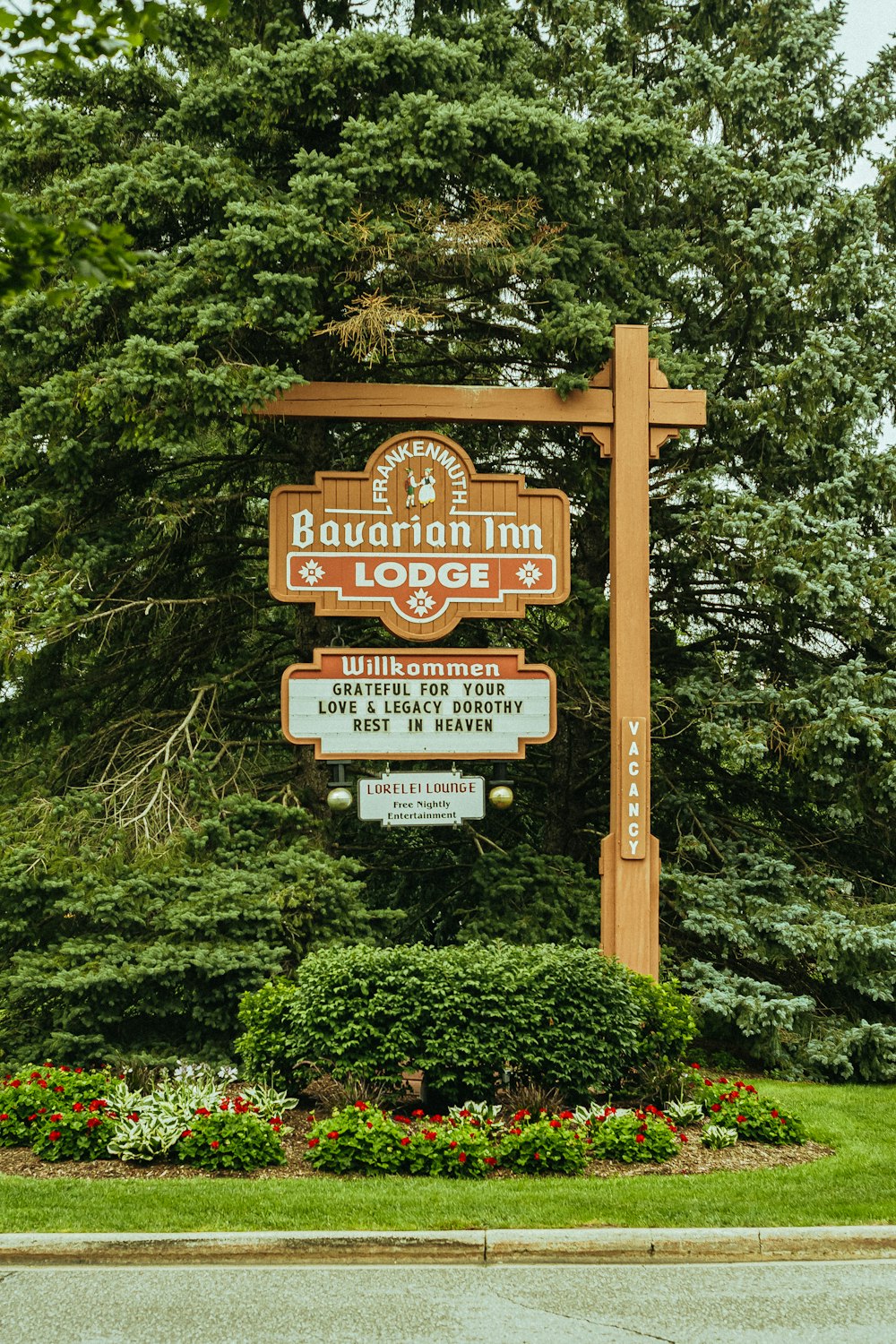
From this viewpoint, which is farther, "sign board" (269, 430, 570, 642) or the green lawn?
"sign board" (269, 430, 570, 642)

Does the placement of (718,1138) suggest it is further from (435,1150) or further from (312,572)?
(312,572)

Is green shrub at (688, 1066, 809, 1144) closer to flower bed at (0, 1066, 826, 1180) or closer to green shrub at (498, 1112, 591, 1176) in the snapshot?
flower bed at (0, 1066, 826, 1180)

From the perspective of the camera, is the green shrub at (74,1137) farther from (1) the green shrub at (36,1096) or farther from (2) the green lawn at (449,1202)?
(2) the green lawn at (449,1202)

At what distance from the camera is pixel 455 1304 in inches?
232

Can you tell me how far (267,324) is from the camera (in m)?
11.4

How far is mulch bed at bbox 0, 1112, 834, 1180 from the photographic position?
7.88 meters

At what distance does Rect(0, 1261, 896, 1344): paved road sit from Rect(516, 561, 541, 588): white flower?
6324 millimetres

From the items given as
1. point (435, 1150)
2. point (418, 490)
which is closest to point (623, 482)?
point (418, 490)

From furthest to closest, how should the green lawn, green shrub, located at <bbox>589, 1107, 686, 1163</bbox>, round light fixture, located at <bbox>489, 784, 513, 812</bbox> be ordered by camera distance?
round light fixture, located at <bbox>489, 784, 513, 812</bbox>, green shrub, located at <bbox>589, 1107, 686, 1163</bbox>, the green lawn

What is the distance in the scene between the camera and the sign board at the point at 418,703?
1112cm

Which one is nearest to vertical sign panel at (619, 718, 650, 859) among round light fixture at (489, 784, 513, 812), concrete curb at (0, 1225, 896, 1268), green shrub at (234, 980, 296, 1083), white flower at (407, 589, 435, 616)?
round light fixture at (489, 784, 513, 812)

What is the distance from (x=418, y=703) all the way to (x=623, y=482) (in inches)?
105

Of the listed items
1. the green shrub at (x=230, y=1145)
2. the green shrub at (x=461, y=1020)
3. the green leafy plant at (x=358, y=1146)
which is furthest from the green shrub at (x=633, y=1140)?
the green shrub at (x=230, y=1145)

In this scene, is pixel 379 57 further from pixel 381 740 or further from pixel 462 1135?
pixel 462 1135
